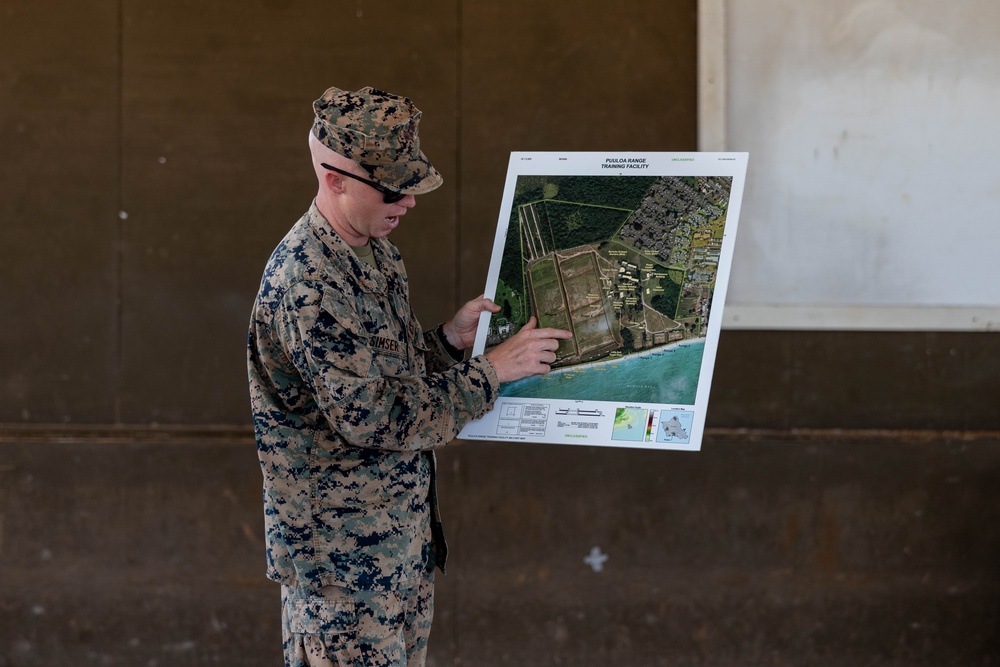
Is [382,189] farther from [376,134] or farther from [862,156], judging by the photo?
[862,156]

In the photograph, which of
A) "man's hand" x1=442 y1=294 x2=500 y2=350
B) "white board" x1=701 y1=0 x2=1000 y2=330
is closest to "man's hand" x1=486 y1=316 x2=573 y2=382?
"man's hand" x1=442 y1=294 x2=500 y2=350

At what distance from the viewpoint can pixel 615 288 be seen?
2334 mm

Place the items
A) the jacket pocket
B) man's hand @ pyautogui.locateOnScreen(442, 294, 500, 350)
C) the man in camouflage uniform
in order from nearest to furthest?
the man in camouflage uniform < the jacket pocket < man's hand @ pyautogui.locateOnScreen(442, 294, 500, 350)

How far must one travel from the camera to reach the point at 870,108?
382 cm

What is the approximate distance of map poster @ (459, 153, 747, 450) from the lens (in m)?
2.25

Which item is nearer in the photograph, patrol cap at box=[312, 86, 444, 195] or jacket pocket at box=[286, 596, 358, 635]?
patrol cap at box=[312, 86, 444, 195]

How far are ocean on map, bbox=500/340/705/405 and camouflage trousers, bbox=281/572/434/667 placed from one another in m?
0.55

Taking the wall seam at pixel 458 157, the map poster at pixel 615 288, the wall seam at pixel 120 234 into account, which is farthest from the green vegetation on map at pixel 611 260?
the wall seam at pixel 120 234

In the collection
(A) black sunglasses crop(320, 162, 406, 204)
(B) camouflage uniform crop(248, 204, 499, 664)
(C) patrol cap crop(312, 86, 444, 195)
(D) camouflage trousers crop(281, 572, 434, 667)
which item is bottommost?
(D) camouflage trousers crop(281, 572, 434, 667)

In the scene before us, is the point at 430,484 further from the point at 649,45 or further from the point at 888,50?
the point at 888,50

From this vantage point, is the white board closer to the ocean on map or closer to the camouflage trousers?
the ocean on map

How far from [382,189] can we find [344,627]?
0.94 metres

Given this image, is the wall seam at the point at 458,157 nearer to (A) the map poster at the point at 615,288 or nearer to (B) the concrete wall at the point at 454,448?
(B) the concrete wall at the point at 454,448

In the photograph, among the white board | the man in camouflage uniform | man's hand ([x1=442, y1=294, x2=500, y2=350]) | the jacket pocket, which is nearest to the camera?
the man in camouflage uniform
